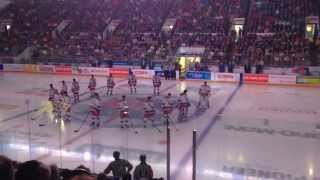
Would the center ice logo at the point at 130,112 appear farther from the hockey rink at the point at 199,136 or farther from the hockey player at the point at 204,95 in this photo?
the hockey player at the point at 204,95

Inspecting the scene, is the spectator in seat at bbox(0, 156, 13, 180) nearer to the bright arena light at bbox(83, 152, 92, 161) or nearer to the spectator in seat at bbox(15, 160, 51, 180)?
the spectator in seat at bbox(15, 160, 51, 180)

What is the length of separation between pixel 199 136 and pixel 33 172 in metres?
9.19

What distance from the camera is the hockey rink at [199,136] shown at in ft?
29.6

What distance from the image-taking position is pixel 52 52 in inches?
1158

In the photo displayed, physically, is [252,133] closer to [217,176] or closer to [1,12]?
[217,176]

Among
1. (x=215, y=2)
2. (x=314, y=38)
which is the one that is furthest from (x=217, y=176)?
(x=215, y=2)

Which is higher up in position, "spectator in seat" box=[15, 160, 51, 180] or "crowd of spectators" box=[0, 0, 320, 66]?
"crowd of spectators" box=[0, 0, 320, 66]

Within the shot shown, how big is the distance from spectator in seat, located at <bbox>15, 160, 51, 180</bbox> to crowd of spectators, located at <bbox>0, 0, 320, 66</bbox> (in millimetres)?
22410

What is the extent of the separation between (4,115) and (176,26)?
18.7 m

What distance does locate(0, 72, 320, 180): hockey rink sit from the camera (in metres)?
9.02

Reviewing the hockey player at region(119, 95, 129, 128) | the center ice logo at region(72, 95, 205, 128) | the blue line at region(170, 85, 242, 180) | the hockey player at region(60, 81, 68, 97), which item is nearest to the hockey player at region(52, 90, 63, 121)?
the center ice logo at region(72, 95, 205, 128)

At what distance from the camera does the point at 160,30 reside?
3156 cm

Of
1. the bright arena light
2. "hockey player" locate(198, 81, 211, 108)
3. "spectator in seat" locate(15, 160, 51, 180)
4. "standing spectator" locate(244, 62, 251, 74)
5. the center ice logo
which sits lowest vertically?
the bright arena light

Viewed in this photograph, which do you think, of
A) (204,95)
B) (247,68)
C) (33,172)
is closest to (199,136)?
(204,95)
